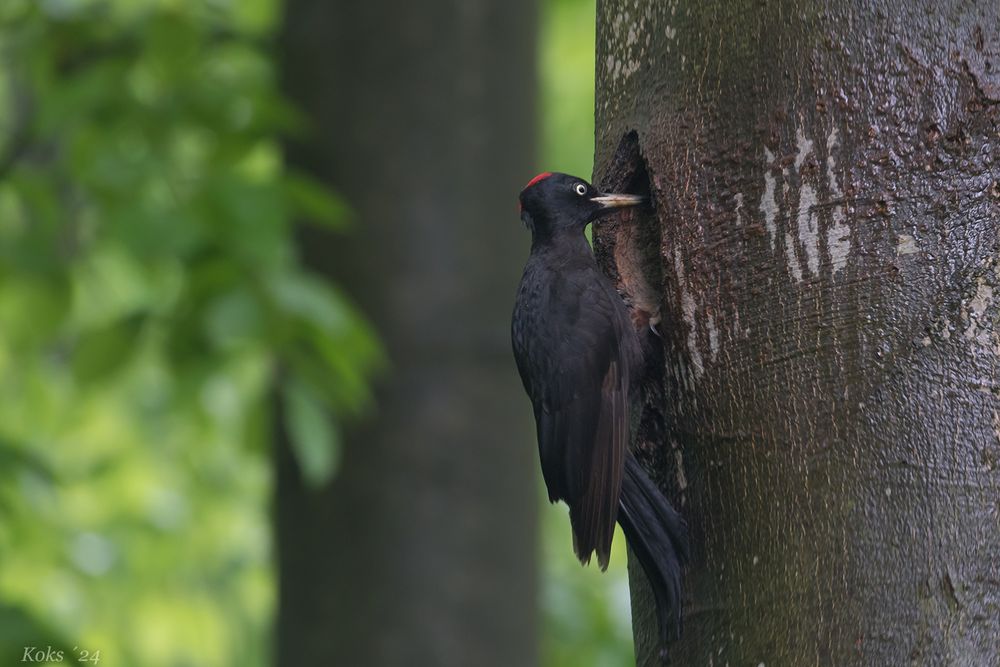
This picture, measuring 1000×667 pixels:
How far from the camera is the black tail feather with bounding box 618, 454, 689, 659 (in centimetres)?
174

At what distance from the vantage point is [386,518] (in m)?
3.80

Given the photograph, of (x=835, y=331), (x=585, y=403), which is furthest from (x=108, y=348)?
(x=835, y=331)

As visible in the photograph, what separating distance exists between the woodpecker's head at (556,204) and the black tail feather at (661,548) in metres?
0.75

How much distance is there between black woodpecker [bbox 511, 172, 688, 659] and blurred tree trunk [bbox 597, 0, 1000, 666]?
60 millimetres

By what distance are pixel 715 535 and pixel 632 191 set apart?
2.17 feet

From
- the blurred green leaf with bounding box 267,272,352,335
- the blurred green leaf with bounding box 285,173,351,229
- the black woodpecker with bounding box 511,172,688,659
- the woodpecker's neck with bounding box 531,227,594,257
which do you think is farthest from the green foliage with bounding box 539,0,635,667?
the black woodpecker with bounding box 511,172,688,659

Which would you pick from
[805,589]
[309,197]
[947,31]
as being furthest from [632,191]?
[309,197]

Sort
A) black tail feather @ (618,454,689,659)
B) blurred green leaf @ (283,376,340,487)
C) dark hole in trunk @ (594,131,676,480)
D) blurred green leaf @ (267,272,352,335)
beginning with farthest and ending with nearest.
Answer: blurred green leaf @ (283,376,340,487) → blurred green leaf @ (267,272,352,335) → dark hole in trunk @ (594,131,676,480) → black tail feather @ (618,454,689,659)

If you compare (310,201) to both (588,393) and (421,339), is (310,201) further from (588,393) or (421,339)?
(588,393)

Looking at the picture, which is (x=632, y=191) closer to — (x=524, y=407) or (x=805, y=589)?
(x=805, y=589)

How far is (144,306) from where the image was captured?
11.0 ft

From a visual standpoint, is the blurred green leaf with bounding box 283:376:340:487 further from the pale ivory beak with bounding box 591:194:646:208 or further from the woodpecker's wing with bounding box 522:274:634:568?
the pale ivory beak with bounding box 591:194:646:208

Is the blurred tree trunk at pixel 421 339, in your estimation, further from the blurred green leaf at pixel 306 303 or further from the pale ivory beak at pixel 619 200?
the pale ivory beak at pixel 619 200

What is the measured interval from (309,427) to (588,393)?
1.18 meters
